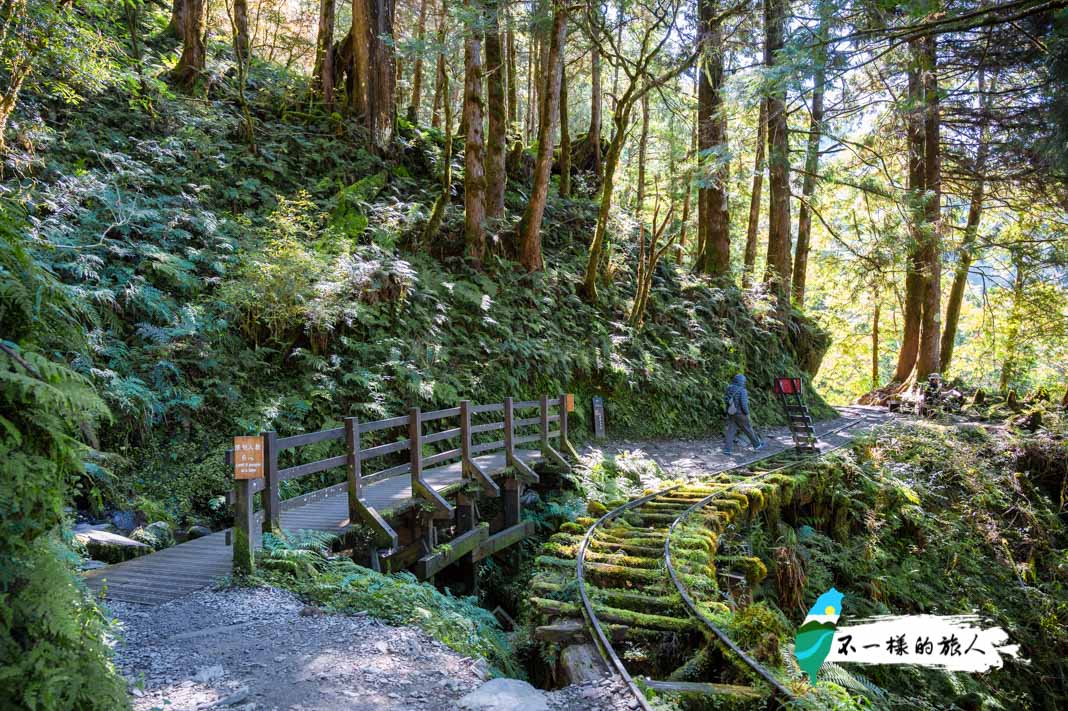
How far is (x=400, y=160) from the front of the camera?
19.0m

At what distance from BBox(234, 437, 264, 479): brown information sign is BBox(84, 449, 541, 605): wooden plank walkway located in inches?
25.1

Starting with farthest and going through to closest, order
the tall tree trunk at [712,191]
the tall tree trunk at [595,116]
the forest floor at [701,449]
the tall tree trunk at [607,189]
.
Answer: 1. the tall tree trunk at [595,116]
2. the tall tree trunk at [712,191]
3. the tall tree trunk at [607,189]
4. the forest floor at [701,449]

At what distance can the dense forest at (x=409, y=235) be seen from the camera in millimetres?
6069

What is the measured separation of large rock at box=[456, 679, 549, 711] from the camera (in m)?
4.21

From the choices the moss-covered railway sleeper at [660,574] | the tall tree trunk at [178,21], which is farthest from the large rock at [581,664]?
the tall tree trunk at [178,21]

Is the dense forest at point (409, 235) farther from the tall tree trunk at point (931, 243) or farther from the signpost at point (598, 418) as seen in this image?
the signpost at point (598, 418)

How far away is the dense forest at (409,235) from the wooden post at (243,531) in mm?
1102

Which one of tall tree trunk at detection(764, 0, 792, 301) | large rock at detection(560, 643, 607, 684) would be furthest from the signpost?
tall tree trunk at detection(764, 0, 792, 301)

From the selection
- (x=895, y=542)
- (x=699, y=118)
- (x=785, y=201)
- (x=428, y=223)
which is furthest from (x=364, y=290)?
(x=785, y=201)

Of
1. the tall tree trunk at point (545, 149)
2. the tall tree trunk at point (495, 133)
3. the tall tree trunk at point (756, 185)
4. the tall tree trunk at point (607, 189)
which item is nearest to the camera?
the tall tree trunk at point (545, 149)

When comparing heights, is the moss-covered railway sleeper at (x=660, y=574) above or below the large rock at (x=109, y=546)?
below

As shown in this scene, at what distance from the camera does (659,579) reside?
265 inches

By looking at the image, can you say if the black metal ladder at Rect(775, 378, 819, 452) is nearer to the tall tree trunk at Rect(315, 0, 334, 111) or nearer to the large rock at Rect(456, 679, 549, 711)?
the large rock at Rect(456, 679, 549, 711)

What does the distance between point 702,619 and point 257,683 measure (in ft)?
11.7
